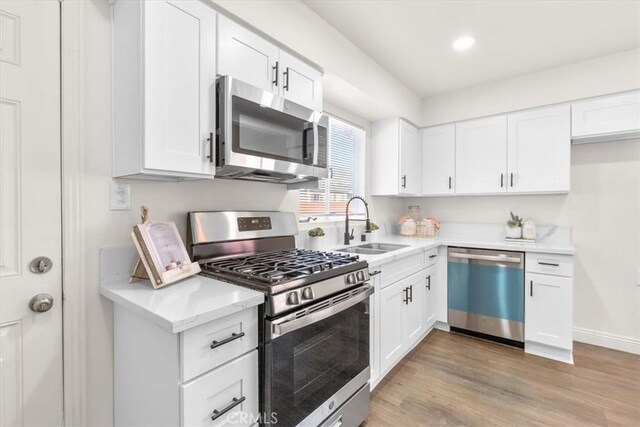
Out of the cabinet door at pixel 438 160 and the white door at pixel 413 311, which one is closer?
the white door at pixel 413 311

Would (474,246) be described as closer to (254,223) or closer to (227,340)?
(254,223)

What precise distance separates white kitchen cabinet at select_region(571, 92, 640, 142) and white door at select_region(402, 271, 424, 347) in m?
1.97

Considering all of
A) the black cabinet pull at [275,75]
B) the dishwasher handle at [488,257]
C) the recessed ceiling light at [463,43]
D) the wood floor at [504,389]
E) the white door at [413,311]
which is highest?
the recessed ceiling light at [463,43]

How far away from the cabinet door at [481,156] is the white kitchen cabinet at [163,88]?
2.88 m

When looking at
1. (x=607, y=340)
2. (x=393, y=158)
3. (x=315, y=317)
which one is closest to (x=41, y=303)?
(x=315, y=317)

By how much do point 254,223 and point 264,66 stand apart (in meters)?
0.92

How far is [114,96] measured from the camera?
4.50 ft

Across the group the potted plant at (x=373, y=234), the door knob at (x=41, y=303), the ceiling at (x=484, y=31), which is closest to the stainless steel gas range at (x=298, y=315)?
the door knob at (x=41, y=303)

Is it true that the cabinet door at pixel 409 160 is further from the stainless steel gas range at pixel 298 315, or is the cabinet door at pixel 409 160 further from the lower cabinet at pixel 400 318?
the stainless steel gas range at pixel 298 315

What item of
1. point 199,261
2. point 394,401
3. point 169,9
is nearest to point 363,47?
A: point 169,9

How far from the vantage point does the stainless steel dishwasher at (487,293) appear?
2.79 meters

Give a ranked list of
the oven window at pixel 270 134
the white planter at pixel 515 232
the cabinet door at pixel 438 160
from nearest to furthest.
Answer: the oven window at pixel 270 134 → the white planter at pixel 515 232 → the cabinet door at pixel 438 160

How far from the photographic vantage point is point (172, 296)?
1.18 metres

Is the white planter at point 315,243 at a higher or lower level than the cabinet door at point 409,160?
lower
